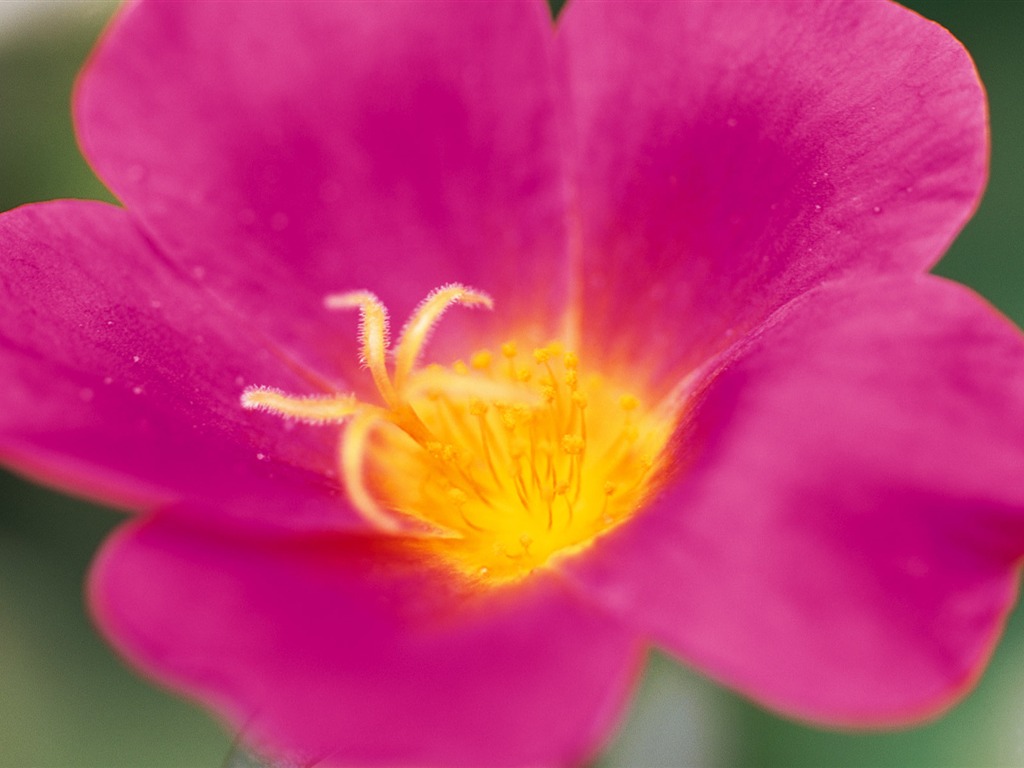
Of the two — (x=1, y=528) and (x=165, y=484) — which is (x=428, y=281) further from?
(x=1, y=528)

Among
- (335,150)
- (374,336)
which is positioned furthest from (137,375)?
(335,150)

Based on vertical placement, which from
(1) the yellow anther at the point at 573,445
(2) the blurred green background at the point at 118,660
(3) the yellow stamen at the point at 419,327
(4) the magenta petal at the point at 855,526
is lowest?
(2) the blurred green background at the point at 118,660

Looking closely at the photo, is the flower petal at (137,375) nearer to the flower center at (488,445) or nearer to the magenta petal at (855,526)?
the flower center at (488,445)

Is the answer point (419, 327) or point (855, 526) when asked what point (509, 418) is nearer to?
point (419, 327)

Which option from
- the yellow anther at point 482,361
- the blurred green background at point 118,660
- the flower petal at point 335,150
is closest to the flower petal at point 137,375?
the flower petal at point 335,150

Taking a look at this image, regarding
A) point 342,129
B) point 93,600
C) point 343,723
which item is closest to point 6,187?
point 342,129

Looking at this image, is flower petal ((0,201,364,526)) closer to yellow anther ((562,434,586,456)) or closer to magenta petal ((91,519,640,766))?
magenta petal ((91,519,640,766))

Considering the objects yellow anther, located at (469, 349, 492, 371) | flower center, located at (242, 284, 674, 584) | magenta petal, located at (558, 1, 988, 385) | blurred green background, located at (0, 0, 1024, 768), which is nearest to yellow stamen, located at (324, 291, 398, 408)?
flower center, located at (242, 284, 674, 584)
